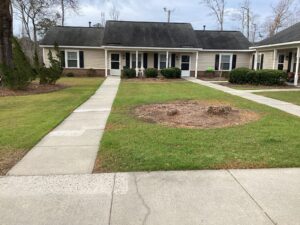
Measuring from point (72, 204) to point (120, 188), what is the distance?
67 cm

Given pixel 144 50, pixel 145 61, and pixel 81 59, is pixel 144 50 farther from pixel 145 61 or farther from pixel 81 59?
pixel 81 59

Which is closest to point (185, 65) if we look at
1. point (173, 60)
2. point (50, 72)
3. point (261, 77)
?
point (173, 60)

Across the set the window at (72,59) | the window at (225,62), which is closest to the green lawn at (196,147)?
the window at (72,59)

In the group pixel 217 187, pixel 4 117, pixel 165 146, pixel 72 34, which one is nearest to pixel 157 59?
pixel 72 34

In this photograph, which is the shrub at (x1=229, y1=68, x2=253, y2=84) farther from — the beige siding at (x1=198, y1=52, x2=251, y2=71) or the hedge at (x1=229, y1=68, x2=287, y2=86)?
the beige siding at (x1=198, y1=52, x2=251, y2=71)

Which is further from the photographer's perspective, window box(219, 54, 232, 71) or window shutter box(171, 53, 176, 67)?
window box(219, 54, 232, 71)

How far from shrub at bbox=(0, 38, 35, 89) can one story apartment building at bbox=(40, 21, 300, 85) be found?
1079cm

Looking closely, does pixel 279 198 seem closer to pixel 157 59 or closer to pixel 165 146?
pixel 165 146

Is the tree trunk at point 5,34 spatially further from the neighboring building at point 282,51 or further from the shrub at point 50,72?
the neighboring building at point 282,51

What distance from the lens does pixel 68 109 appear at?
1013cm

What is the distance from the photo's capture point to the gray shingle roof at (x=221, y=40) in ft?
93.8

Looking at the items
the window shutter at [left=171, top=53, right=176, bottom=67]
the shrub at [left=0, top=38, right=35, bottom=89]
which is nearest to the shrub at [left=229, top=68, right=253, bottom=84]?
the window shutter at [left=171, top=53, right=176, bottom=67]

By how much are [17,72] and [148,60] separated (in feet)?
48.4

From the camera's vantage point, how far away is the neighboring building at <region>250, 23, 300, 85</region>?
19578mm
